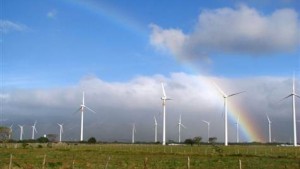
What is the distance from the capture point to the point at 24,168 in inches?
1724

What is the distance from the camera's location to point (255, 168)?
5128cm

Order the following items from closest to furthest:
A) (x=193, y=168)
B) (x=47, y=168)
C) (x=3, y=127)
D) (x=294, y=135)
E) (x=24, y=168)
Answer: (x=24, y=168)
(x=47, y=168)
(x=193, y=168)
(x=294, y=135)
(x=3, y=127)

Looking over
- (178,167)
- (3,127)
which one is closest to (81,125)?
(3,127)

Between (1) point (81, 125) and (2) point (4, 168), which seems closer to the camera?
(2) point (4, 168)

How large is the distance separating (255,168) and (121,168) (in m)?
14.9

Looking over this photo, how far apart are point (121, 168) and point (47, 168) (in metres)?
7.88

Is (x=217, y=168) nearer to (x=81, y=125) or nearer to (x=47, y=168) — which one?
(x=47, y=168)

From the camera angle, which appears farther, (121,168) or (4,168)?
(121,168)

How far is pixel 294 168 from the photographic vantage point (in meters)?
50.2

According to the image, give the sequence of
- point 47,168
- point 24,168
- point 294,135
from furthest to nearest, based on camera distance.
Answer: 1. point 294,135
2. point 47,168
3. point 24,168

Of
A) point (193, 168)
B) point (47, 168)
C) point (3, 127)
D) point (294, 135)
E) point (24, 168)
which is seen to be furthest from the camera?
point (3, 127)

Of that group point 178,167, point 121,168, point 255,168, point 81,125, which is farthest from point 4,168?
point 81,125

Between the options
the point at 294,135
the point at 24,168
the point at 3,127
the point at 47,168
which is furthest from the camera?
the point at 3,127

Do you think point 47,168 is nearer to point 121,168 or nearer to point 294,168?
point 121,168
